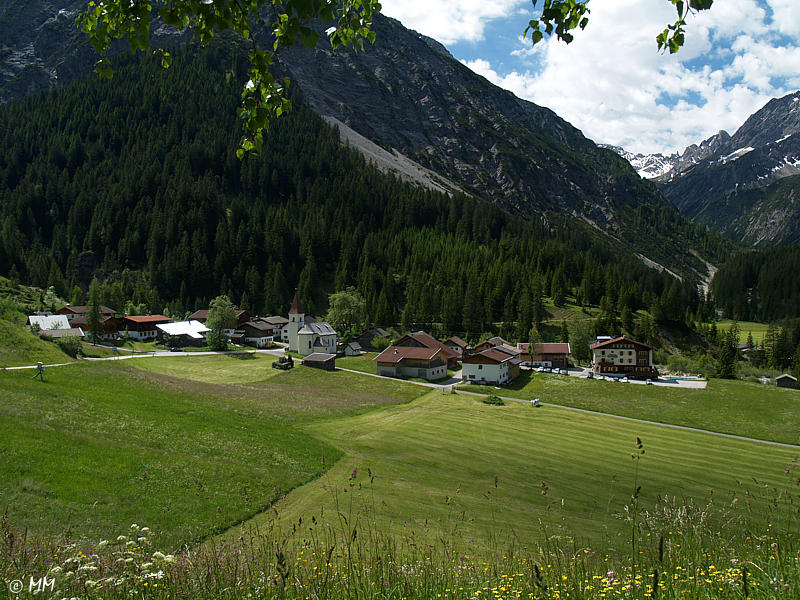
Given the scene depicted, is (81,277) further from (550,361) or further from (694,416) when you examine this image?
(694,416)

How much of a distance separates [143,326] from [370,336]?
155ft

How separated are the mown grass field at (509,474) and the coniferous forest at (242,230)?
192ft

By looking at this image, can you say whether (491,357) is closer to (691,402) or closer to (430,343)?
(430,343)

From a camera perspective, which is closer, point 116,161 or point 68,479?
point 68,479

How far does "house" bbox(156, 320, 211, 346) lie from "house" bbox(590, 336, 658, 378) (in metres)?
73.4

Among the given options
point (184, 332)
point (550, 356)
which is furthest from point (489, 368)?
point (184, 332)

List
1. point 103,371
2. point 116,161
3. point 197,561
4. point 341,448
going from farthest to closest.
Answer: point 116,161 < point 103,371 < point 341,448 < point 197,561

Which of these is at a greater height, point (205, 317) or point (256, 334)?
point (205, 317)

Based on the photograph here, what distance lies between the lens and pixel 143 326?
3807 inches

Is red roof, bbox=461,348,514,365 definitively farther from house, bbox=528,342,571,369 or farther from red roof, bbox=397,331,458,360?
house, bbox=528,342,571,369

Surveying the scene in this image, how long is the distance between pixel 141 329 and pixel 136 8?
106 m

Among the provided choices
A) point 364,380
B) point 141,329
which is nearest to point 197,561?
point 364,380

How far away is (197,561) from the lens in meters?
5.56

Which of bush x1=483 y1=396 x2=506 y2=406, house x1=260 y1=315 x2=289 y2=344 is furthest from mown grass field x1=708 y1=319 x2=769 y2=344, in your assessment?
house x1=260 y1=315 x2=289 y2=344
